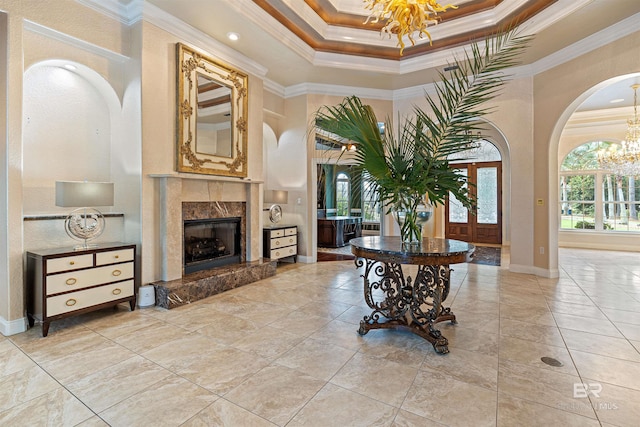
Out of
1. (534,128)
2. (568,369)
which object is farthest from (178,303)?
(534,128)

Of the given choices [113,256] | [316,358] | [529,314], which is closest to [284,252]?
[113,256]

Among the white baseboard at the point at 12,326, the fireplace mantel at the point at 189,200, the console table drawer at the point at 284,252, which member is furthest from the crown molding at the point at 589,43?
the white baseboard at the point at 12,326

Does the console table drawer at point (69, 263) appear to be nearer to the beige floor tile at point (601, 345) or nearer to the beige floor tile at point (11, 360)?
the beige floor tile at point (11, 360)

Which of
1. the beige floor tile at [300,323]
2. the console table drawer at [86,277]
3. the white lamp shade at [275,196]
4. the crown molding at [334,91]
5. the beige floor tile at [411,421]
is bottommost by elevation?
the beige floor tile at [411,421]

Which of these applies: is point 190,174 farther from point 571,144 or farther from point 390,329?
point 571,144

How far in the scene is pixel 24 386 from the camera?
2.02m

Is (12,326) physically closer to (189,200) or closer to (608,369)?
(189,200)

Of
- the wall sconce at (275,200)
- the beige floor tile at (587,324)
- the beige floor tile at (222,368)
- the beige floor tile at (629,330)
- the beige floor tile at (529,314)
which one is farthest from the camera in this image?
the wall sconce at (275,200)

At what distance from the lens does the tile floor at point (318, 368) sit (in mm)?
1766

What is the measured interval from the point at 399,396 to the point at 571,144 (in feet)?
30.5

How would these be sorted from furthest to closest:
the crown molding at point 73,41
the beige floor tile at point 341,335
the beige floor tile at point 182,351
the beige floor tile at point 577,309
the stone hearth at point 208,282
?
the stone hearth at point 208,282, the beige floor tile at point 577,309, the crown molding at point 73,41, the beige floor tile at point 341,335, the beige floor tile at point 182,351

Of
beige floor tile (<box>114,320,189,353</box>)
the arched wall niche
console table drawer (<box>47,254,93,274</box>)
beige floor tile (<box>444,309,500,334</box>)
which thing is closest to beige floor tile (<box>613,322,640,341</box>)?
beige floor tile (<box>444,309,500,334</box>)

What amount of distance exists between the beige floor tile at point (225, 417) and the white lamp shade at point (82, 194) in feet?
7.79

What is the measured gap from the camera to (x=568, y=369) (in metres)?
2.24
